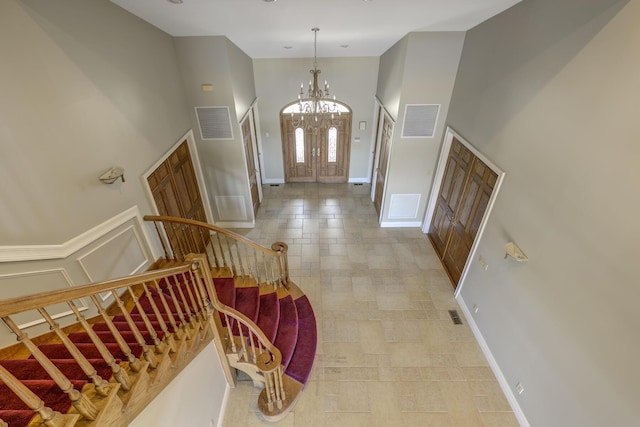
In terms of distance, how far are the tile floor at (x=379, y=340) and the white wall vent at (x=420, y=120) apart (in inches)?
82.6

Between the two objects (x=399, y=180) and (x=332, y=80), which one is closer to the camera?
(x=399, y=180)

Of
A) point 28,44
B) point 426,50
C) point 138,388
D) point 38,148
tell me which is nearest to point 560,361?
point 138,388

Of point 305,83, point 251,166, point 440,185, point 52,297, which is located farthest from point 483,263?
point 305,83

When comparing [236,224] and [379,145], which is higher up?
[379,145]

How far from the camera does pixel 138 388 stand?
5.78ft

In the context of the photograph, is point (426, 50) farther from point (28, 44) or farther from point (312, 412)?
point (312, 412)

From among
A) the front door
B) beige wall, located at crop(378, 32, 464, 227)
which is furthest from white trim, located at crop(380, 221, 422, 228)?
the front door

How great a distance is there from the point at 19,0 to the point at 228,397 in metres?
4.11

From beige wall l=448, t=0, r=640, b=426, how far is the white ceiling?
25.5 inches

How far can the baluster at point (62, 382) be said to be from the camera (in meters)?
1.10

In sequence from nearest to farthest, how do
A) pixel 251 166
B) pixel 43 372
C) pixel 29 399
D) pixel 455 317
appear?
pixel 29 399 → pixel 43 372 → pixel 455 317 → pixel 251 166

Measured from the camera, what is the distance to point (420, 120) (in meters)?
5.12

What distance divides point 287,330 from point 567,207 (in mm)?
3325

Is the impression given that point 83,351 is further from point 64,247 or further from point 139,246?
point 139,246
